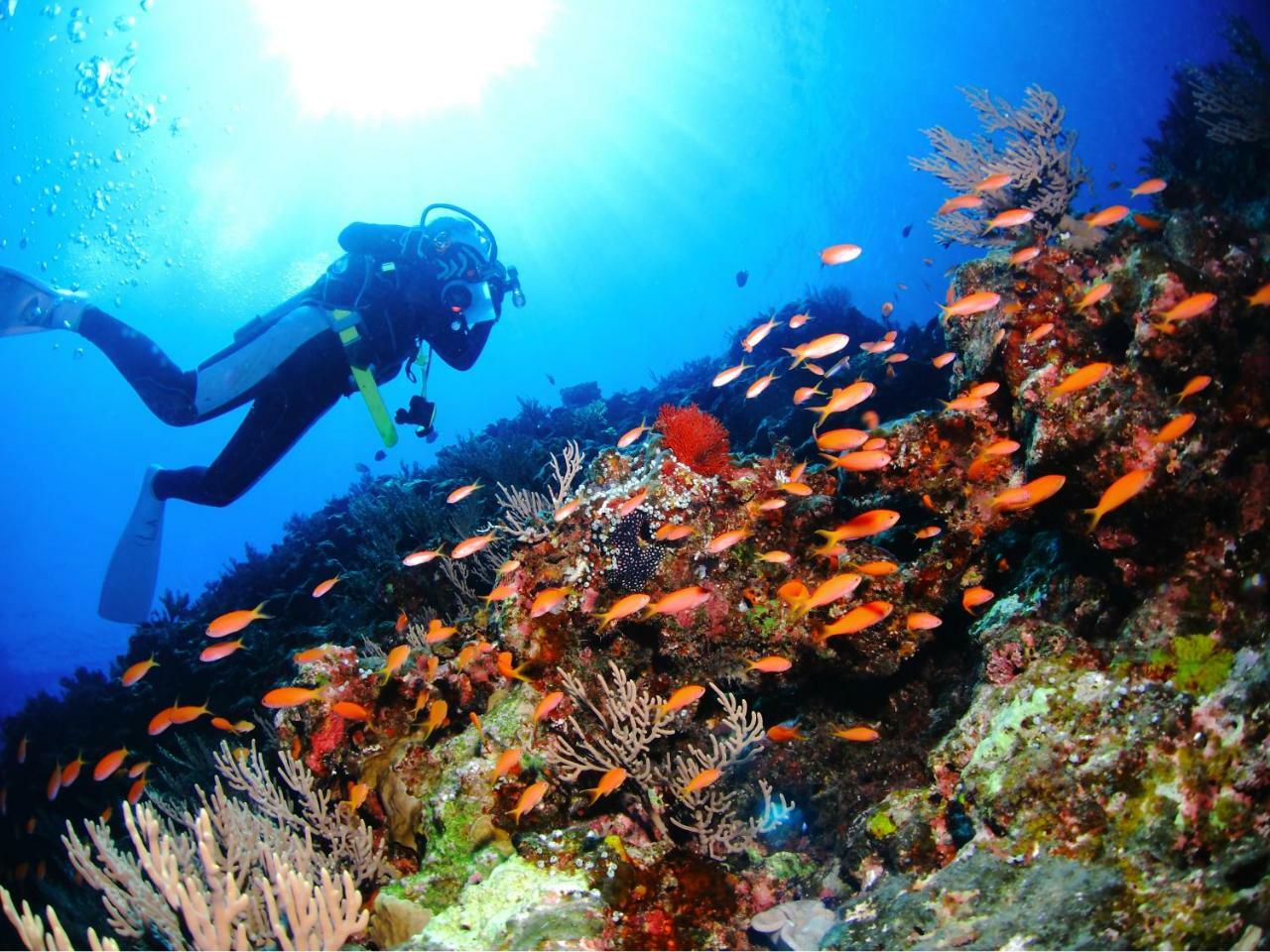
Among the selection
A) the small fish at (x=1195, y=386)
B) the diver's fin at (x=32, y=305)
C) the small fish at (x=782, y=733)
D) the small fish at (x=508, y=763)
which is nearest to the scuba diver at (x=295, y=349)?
the diver's fin at (x=32, y=305)

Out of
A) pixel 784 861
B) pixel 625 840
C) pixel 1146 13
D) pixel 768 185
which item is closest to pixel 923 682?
pixel 784 861

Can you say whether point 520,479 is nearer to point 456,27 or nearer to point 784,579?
point 784,579

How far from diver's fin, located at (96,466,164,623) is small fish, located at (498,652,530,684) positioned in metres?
6.52

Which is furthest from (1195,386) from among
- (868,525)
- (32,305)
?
(32,305)

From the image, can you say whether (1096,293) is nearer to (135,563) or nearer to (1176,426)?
(1176,426)

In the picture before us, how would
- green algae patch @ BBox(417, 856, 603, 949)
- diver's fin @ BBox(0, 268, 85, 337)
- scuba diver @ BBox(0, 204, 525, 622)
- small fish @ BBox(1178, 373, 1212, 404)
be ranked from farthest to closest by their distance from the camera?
diver's fin @ BBox(0, 268, 85, 337) → scuba diver @ BBox(0, 204, 525, 622) → small fish @ BBox(1178, 373, 1212, 404) → green algae patch @ BBox(417, 856, 603, 949)

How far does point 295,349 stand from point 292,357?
109mm

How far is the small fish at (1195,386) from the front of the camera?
3.18 m

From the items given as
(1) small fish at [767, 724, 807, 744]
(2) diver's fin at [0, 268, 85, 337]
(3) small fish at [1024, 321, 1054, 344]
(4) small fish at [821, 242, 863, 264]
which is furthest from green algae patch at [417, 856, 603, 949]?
(2) diver's fin at [0, 268, 85, 337]

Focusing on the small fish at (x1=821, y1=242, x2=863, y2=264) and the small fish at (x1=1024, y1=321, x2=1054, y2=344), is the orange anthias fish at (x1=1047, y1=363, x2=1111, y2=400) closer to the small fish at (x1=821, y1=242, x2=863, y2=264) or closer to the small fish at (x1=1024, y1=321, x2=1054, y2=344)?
the small fish at (x1=1024, y1=321, x2=1054, y2=344)

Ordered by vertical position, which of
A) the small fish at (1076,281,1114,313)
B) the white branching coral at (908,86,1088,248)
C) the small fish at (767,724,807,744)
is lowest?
the small fish at (767,724,807,744)

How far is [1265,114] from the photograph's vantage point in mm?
7082

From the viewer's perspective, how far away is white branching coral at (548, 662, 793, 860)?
3723 mm

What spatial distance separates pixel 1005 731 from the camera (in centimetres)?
320
